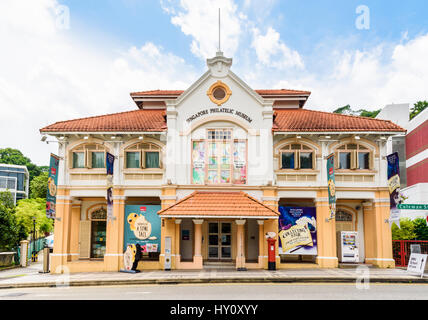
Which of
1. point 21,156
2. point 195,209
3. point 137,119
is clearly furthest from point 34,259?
point 21,156

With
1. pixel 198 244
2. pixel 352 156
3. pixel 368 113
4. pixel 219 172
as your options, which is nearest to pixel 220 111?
pixel 219 172

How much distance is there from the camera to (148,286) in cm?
1600

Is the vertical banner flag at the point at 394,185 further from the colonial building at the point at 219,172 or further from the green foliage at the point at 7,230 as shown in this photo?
the green foliage at the point at 7,230

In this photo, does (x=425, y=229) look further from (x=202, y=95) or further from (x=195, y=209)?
(x=202, y=95)

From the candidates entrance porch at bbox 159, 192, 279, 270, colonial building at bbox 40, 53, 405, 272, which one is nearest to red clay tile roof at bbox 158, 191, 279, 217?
entrance porch at bbox 159, 192, 279, 270

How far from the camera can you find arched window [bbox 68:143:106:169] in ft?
71.6

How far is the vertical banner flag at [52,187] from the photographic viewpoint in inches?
784

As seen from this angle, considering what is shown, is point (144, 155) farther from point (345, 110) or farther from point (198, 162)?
point (345, 110)

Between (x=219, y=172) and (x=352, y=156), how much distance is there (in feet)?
23.8

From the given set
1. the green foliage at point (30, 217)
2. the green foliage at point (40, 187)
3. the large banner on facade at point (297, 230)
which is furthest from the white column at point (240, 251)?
the green foliage at point (40, 187)

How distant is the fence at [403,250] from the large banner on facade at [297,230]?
190 inches

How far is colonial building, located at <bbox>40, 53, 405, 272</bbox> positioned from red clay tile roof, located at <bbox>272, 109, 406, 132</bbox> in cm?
10

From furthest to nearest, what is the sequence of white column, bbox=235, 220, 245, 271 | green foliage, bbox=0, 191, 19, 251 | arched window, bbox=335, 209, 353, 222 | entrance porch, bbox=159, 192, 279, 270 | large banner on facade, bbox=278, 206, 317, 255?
green foliage, bbox=0, 191, 19, 251
arched window, bbox=335, 209, 353, 222
large banner on facade, bbox=278, 206, 317, 255
white column, bbox=235, 220, 245, 271
entrance porch, bbox=159, 192, 279, 270

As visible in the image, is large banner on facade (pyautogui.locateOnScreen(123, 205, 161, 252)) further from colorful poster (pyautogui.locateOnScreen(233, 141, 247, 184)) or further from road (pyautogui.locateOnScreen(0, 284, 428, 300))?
road (pyautogui.locateOnScreen(0, 284, 428, 300))
